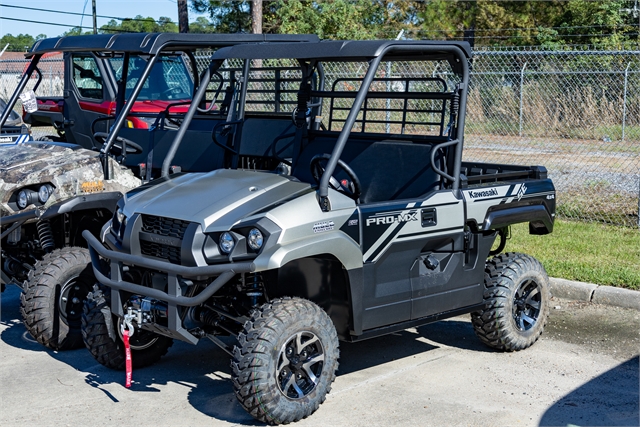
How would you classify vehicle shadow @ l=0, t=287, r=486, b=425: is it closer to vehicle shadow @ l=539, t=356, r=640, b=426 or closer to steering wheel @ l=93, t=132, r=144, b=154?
vehicle shadow @ l=539, t=356, r=640, b=426

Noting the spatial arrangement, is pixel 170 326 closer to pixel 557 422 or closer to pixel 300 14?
pixel 557 422

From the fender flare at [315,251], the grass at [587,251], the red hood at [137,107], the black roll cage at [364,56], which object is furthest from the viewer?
the red hood at [137,107]

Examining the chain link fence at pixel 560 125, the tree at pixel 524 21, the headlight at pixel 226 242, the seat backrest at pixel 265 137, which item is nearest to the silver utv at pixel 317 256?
the headlight at pixel 226 242

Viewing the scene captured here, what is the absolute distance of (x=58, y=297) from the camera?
588cm

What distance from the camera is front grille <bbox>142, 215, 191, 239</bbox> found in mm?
4686


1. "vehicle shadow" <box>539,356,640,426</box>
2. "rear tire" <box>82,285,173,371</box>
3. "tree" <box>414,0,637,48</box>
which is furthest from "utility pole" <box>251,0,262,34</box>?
"vehicle shadow" <box>539,356,640,426</box>

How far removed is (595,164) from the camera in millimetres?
14609

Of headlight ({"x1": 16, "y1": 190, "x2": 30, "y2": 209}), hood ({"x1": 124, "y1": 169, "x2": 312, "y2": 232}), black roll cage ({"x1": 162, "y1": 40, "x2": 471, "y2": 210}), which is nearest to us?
hood ({"x1": 124, "y1": 169, "x2": 312, "y2": 232})

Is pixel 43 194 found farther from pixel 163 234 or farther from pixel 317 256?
pixel 317 256

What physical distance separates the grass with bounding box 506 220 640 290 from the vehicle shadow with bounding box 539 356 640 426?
75.9 inches

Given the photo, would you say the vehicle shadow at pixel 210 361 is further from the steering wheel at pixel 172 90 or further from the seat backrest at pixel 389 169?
the steering wheel at pixel 172 90

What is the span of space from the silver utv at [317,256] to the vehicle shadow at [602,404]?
737 mm

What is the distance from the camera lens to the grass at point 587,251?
291 inches

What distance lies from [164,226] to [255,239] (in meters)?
0.63
